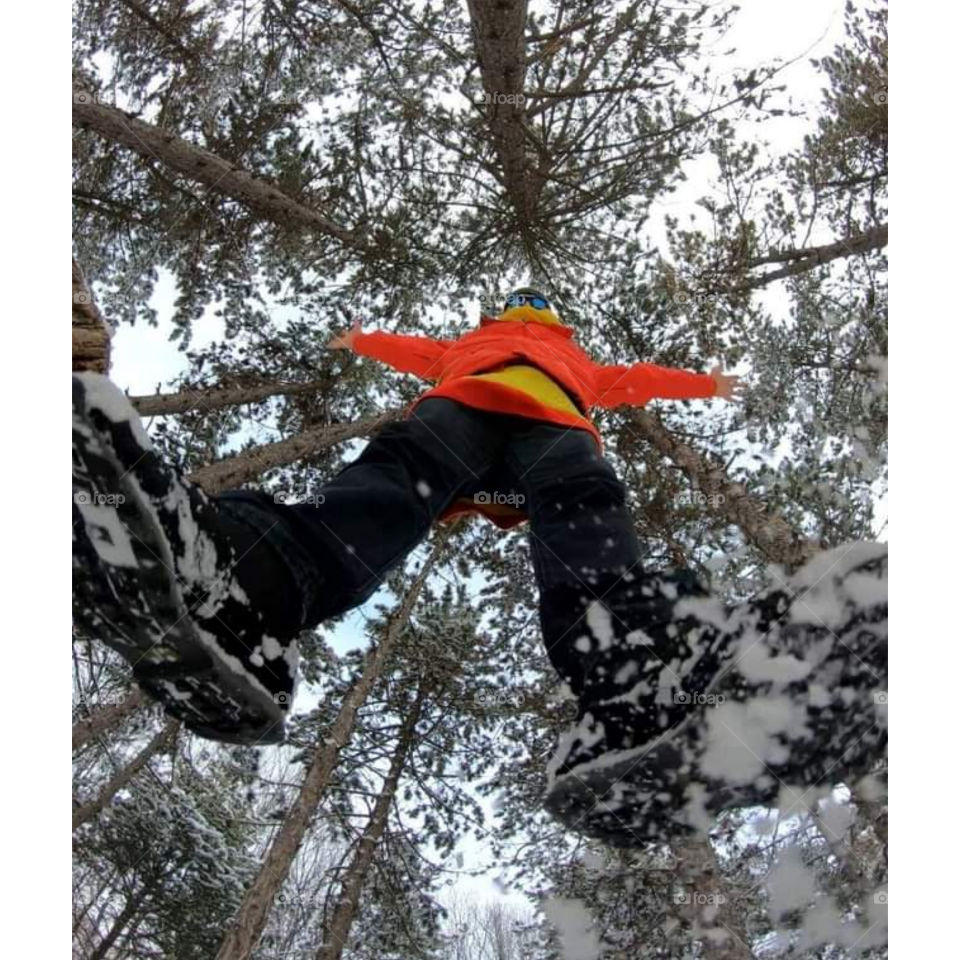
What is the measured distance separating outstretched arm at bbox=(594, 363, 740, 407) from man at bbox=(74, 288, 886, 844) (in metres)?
0.83

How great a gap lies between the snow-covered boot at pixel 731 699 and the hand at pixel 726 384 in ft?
4.39

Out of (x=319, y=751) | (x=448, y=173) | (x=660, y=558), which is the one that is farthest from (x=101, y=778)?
(x=448, y=173)

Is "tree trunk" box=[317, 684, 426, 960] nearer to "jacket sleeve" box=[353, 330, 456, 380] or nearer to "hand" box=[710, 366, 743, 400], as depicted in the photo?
"jacket sleeve" box=[353, 330, 456, 380]

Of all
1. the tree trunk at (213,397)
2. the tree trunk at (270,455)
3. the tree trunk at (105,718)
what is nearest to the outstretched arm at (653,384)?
the tree trunk at (270,455)

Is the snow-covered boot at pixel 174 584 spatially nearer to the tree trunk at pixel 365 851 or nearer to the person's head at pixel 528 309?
the person's head at pixel 528 309

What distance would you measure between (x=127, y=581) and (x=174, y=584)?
0.08 metres

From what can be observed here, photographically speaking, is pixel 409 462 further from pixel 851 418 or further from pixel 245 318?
pixel 245 318

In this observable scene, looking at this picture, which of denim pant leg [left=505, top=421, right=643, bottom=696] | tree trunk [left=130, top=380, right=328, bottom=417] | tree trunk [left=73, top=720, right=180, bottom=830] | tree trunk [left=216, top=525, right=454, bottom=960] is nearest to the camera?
denim pant leg [left=505, top=421, right=643, bottom=696]

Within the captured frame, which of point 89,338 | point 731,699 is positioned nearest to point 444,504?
point 731,699

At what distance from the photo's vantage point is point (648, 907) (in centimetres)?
450

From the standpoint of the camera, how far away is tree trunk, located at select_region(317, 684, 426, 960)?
5.00m

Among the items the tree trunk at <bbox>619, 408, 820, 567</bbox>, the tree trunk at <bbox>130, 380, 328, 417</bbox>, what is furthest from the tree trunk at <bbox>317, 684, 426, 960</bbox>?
the tree trunk at <bbox>619, 408, 820, 567</bbox>

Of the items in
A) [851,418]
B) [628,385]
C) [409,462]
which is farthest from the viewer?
[851,418]

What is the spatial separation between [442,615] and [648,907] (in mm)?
2408
